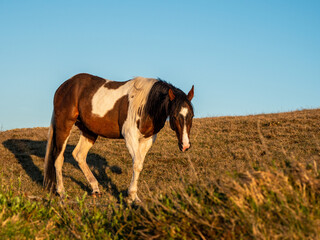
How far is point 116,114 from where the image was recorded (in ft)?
26.6

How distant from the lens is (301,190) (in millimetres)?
3379

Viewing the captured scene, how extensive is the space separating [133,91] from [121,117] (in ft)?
2.28

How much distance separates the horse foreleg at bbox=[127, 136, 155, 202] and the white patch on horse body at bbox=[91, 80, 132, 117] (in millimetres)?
1179

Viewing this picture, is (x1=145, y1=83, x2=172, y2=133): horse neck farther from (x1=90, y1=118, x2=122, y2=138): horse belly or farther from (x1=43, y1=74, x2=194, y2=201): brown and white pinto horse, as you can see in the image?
(x1=90, y1=118, x2=122, y2=138): horse belly

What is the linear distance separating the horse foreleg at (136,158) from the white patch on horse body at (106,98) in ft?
3.87

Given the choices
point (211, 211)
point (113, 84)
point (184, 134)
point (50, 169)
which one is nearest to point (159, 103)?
point (184, 134)

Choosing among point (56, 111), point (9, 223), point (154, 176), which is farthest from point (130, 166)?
point (9, 223)

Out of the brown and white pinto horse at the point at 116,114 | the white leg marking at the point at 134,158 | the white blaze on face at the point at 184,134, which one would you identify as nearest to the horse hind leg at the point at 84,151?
the brown and white pinto horse at the point at 116,114

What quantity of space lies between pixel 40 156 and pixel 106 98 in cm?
700

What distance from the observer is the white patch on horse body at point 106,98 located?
8220mm

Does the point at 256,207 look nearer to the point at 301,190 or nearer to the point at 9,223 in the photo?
the point at 301,190

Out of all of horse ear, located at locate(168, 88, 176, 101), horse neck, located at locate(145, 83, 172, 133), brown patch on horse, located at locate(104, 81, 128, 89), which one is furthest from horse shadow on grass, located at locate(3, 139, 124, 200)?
horse ear, located at locate(168, 88, 176, 101)

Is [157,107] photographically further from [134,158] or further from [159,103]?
[134,158]

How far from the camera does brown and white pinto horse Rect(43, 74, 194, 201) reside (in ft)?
23.1
